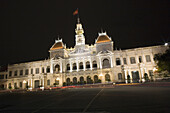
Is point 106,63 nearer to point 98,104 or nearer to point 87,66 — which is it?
point 87,66

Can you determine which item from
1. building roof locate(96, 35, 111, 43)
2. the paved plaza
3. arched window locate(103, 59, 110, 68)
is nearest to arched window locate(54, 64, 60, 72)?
arched window locate(103, 59, 110, 68)

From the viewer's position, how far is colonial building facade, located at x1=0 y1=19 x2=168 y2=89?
37062 millimetres

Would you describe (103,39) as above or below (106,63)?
above

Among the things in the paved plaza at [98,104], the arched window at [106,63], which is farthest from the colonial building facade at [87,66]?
the paved plaza at [98,104]

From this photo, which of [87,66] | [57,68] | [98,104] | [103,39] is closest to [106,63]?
[87,66]

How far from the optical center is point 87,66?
42281 millimetres

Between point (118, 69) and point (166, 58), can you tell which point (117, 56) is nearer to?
point (118, 69)

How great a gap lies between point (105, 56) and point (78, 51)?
10.0m

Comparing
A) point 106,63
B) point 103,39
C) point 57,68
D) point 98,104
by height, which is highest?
point 103,39

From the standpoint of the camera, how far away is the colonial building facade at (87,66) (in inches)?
1459

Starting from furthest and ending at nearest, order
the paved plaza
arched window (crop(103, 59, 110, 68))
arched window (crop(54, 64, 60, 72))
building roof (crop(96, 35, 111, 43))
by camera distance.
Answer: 1. arched window (crop(54, 64, 60, 72))
2. building roof (crop(96, 35, 111, 43))
3. arched window (crop(103, 59, 110, 68))
4. the paved plaza

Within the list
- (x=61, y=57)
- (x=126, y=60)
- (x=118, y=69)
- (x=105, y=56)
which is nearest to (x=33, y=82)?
(x=61, y=57)

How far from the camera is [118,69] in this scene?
37.8 m

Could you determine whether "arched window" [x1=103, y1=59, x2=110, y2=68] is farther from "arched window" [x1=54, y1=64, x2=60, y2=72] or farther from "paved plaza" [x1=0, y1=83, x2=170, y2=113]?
"paved plaza" [x1=0, y1=83, x2=170, y2=113]
